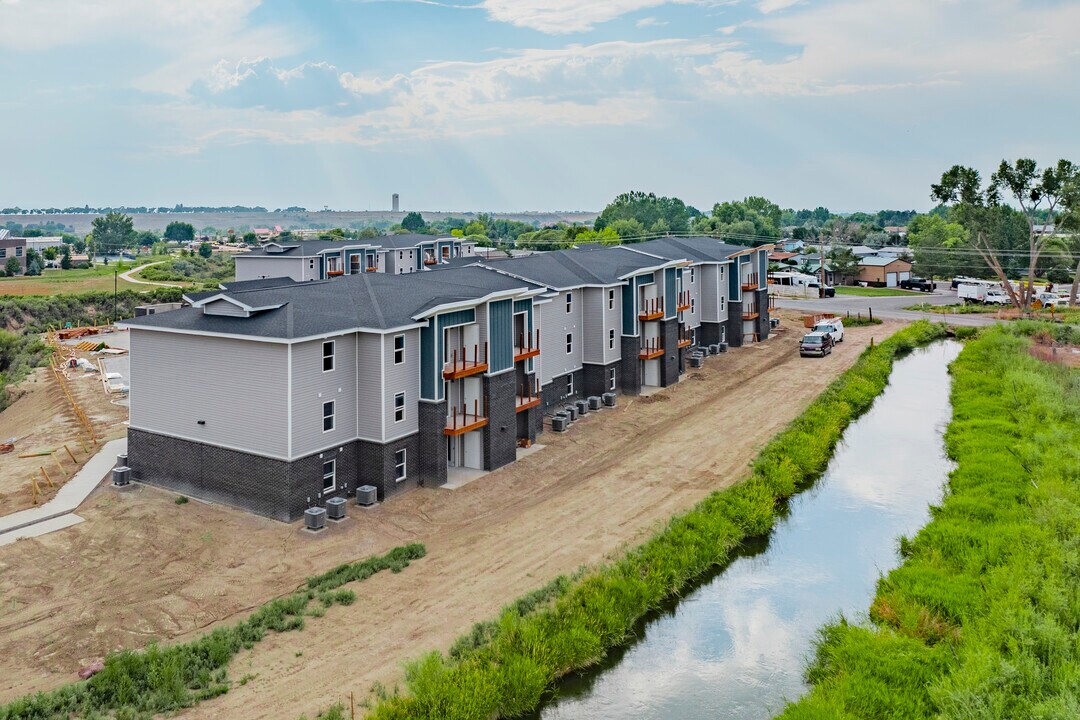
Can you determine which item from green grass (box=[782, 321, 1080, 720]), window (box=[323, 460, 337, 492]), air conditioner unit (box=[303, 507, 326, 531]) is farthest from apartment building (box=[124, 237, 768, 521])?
green grass (box=[782, 321, 1080, 720])

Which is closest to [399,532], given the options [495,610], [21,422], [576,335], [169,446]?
[495,610]

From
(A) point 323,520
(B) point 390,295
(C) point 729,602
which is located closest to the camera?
(C) point 729,602

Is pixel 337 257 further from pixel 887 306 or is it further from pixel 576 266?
pixel 887 306

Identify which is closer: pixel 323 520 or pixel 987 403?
pixel 323 520

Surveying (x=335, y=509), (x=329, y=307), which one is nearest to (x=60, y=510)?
(x=335, y=509)

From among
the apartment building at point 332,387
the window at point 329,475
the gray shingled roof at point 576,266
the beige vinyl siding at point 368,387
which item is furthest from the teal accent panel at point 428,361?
the gray shingled roof at point 576,266

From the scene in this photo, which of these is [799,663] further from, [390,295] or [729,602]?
[390,295]
